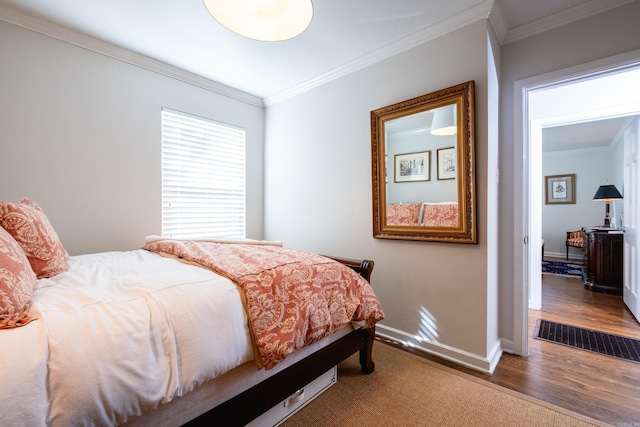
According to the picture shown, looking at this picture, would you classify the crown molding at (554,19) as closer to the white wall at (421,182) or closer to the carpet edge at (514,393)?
the white wall at (421,182)

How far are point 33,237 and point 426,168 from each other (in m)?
2.46

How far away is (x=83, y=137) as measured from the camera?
92.8 inches

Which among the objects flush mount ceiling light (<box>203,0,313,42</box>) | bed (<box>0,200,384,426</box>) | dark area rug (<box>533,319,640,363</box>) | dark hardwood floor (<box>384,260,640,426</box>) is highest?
flush mount ceiling light (<box>203,0,313,42</box>)

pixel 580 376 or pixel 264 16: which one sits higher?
pixel 264 16

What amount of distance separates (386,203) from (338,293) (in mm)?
1167

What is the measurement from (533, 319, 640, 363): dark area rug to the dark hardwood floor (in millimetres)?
91

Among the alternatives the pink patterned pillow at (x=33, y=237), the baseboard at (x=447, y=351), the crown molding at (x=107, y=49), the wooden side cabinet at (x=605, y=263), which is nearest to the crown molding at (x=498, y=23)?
the baseboard at (x=447, y=351)

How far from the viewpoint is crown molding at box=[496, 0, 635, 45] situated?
1.89 meters

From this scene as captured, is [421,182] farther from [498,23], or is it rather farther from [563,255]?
[563,255]

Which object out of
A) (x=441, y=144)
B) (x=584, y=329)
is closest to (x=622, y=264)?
(x=584, y=329)

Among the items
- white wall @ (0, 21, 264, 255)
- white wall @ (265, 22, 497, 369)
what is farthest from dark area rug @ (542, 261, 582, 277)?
white wall @ (0, 21, 264, 255)

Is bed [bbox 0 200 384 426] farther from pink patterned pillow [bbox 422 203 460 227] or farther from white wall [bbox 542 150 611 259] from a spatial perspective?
white wall [bbox 542 150 611 259]

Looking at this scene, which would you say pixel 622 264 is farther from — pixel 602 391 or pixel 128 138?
pixel 128 138

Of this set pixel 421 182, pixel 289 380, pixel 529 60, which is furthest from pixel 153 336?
pixel 529 60
